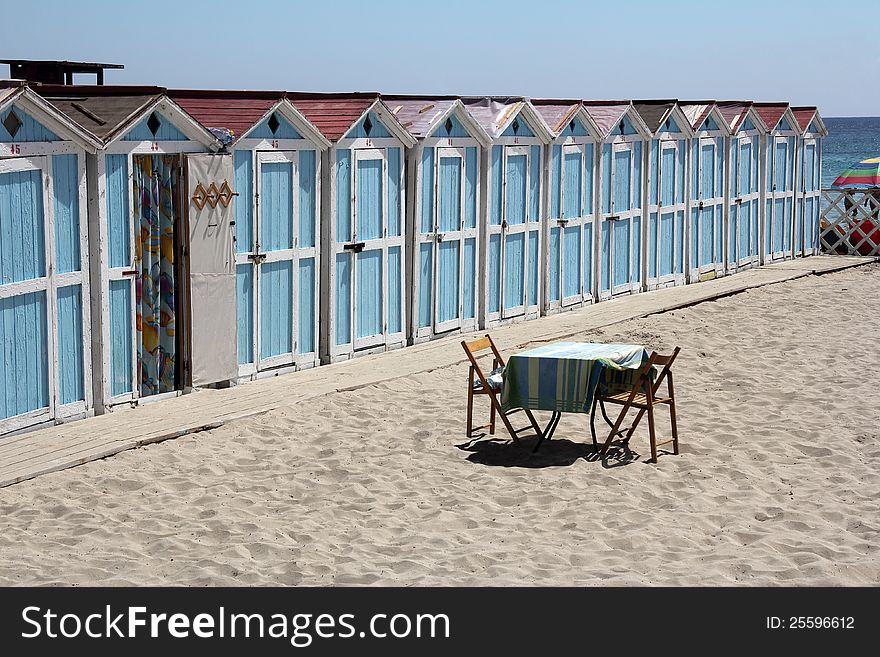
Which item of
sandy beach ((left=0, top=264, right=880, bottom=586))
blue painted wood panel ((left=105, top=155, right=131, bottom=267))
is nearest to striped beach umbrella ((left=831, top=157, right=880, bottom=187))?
sandy beach ((left=0, top=264, right=880, bottom=586))

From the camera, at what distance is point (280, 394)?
10281 mm

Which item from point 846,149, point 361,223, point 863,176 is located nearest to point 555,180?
point 361,223

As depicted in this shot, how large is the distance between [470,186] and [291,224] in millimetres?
2871

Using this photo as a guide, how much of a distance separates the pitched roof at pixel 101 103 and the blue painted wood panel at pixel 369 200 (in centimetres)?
269

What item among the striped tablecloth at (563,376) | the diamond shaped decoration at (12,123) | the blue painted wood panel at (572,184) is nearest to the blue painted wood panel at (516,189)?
the blue painted wood panel at (572,184)

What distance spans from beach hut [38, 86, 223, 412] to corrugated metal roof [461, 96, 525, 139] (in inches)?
156

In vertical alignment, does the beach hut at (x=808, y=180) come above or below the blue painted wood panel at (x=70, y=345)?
above

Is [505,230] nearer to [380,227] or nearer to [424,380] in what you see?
[380,227]

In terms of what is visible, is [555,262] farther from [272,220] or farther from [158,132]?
[158,132]

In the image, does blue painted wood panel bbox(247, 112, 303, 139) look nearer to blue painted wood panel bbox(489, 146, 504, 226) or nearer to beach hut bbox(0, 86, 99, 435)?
beach hut bbox(0, 86, 99, 435)

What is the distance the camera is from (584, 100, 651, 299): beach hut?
621 inches

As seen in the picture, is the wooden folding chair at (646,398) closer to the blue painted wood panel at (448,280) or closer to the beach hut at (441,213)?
the beach hut at (441,213)

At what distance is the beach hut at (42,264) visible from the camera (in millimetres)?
8430

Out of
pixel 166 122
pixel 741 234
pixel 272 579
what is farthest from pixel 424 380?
pixel 741 234
